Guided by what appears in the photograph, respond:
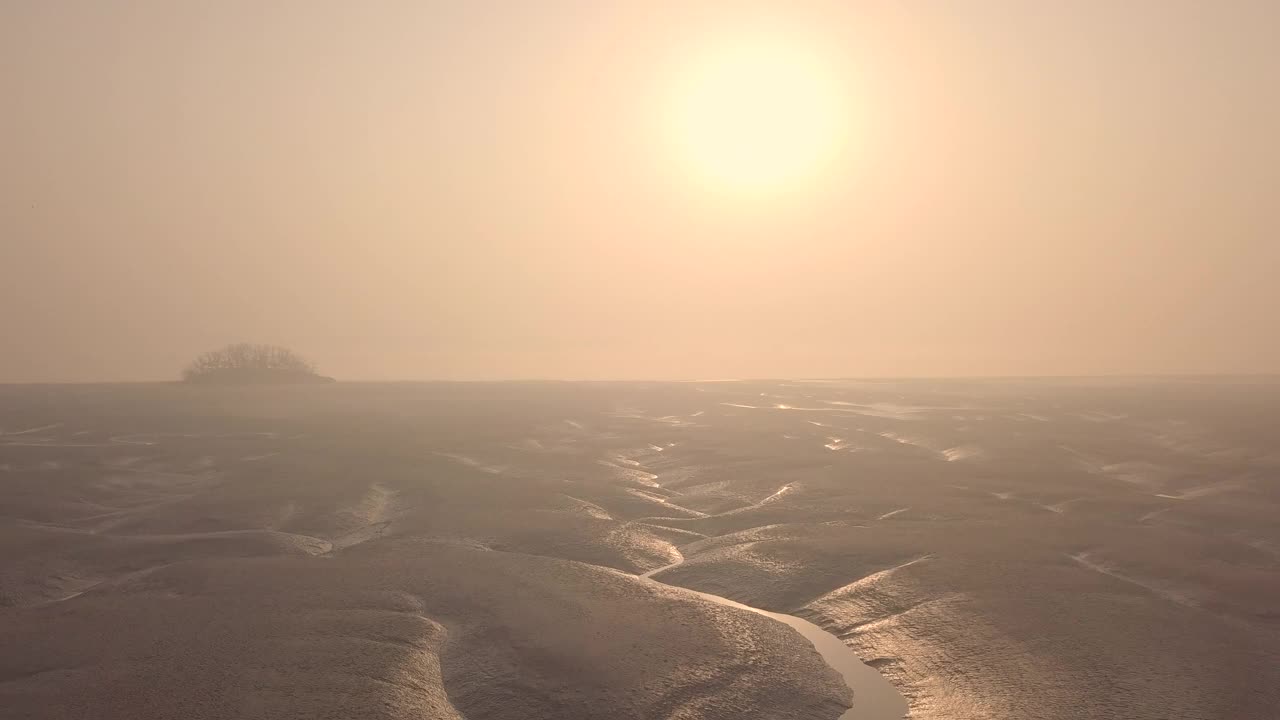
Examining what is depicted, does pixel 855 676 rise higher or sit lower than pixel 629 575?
lower

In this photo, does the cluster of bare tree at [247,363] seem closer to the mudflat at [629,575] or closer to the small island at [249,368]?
the small island at [249,368]

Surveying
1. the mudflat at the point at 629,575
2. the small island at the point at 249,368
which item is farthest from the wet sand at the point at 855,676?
the small island at the point at 249,368

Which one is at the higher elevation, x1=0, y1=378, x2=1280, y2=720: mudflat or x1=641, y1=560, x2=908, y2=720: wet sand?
x1=0, y1=378, x2=1280, y2=720: mudflat

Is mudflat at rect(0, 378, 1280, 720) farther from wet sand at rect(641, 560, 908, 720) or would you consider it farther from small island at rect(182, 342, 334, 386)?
small island at rect(182, 342, 334, 386)

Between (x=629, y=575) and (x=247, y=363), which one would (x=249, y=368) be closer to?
(x=247, y=363)

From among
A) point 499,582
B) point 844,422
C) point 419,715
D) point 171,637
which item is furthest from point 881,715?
point 844,422

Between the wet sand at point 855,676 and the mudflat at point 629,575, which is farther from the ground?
the mudflat at point 629,575

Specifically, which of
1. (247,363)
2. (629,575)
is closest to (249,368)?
(247,363)

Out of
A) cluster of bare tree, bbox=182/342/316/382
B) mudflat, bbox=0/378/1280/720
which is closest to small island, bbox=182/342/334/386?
cluster of bare tree, bbox=182/342/316/382

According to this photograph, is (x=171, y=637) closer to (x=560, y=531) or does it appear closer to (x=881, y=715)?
(x=560, y=531)

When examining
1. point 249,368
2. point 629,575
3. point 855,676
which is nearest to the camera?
point 855,676
